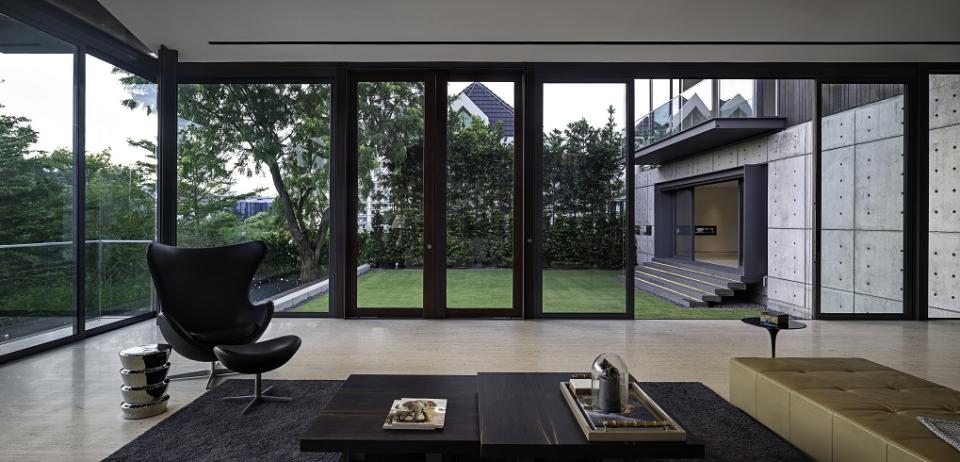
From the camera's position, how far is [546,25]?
4879 mm

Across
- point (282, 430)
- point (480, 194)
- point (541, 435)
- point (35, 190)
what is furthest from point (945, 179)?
point (35, 190)

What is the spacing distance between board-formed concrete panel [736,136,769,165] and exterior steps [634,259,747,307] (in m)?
1.92

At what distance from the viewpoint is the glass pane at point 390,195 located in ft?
19.6

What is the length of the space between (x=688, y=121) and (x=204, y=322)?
7.60m

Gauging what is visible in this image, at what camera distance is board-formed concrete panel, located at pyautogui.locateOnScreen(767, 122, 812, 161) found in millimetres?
6672

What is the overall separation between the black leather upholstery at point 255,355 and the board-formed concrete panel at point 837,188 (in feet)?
20.3

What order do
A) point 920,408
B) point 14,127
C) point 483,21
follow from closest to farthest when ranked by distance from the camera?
point 920,408 < point 14,127 < point 483,21

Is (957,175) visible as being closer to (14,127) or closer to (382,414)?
(382,414)

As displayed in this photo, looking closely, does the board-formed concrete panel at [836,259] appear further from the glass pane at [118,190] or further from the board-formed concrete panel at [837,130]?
the glass pane at [118,190]

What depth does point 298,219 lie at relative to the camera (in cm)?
600

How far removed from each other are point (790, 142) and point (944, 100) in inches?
64.2

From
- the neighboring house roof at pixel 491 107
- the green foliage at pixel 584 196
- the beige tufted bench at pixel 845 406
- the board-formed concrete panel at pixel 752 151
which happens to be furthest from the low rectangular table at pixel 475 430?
the board-formed concrete panel at pixel 752 151

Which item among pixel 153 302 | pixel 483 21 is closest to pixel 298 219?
pixel 153 302

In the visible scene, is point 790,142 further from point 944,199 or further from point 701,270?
point 701,270
